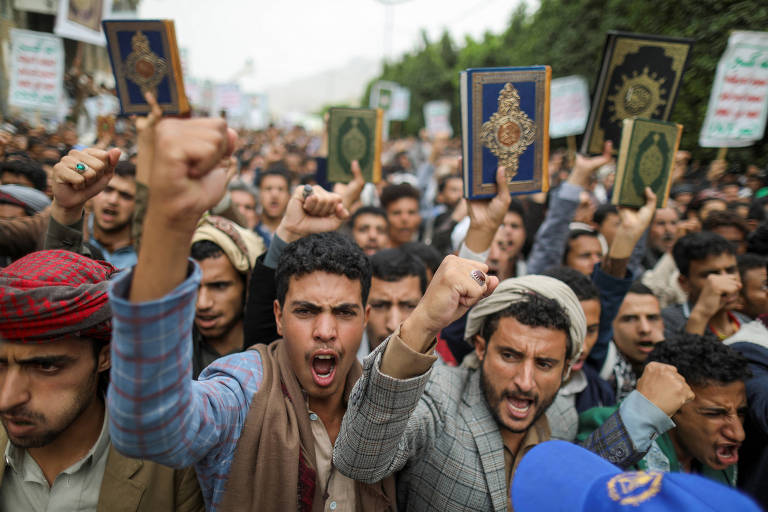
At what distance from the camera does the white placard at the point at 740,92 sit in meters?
5.39

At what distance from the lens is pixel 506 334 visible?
2031mm

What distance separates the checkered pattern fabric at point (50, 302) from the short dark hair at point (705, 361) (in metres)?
2.41

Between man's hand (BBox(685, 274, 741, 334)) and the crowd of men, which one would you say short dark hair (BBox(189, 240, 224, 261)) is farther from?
man's hand (BBox(685, 274, 741, 334))

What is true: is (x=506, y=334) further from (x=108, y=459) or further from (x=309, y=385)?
(x=108, y=459)

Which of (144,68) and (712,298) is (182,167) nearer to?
(144,68)

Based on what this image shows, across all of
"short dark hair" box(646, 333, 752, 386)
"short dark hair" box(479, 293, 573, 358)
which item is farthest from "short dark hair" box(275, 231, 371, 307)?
"short dark hair" box(646, 333, 752, 386)

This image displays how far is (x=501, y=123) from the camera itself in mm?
2393

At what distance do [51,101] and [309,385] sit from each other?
793cm

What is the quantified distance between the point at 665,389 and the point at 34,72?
912 cm

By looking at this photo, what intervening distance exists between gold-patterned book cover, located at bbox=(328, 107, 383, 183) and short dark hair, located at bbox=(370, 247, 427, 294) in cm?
81

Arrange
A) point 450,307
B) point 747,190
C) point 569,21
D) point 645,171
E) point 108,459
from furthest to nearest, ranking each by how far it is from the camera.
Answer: point 569,21, point 747,190, point 645,171, point 108,459, point 450,307

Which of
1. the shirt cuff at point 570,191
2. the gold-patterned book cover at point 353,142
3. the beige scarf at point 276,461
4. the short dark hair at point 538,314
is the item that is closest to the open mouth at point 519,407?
the short dark hair at point 538,314

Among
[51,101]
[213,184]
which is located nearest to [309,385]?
[213,184]

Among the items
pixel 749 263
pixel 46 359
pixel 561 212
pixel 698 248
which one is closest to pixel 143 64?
pixel 46 359
